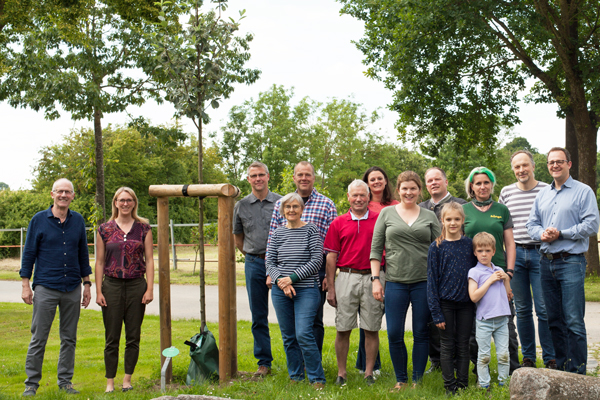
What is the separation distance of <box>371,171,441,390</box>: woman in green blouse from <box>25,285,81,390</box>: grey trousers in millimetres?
3147

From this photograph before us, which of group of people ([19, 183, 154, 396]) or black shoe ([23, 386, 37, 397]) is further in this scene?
group of people ([19, 183, 154, 396])

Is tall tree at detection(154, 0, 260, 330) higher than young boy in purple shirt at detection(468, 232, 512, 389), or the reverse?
tall tree at detection(154, 0, 260, 330)

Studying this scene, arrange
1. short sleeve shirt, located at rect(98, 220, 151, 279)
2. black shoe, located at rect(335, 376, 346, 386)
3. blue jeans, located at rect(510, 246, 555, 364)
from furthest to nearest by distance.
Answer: blue jeans, located at rect(510, 246, 555, 364) → short sleeve shirt, located at rect(98, 220, 151, 279) → black shoe, located at rect(335, 376, 346, 386)

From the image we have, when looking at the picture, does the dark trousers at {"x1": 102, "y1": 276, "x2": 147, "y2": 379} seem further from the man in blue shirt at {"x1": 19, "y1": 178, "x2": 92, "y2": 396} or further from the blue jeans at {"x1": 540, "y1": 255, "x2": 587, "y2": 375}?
the blue jeans at {"x1": 540, "y1": 255, "x2": 587, "y2": 375}

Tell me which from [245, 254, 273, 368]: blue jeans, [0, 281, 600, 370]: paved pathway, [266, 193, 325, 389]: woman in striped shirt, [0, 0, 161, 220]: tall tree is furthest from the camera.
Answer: [0, 0, 161, 220]: tall tree

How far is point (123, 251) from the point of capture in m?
5.14

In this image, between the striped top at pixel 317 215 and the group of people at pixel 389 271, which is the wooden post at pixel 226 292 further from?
the striped top at pixel 317 215

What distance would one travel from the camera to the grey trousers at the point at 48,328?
511 cm

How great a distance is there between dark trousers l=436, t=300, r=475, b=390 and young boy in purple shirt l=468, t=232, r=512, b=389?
0.10 meters

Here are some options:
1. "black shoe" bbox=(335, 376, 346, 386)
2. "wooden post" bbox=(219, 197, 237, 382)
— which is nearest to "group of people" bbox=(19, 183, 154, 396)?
"wooden post" bbox=(219, 197, 237, 382)

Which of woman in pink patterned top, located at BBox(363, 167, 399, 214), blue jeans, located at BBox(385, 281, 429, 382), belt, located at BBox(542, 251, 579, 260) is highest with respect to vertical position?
woman in pink patterned top, located at BBox(363, 167, 399, 214)

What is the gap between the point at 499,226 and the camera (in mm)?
4980

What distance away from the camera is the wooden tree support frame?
5285 millimetres

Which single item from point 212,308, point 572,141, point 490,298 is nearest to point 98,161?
point 212,308
